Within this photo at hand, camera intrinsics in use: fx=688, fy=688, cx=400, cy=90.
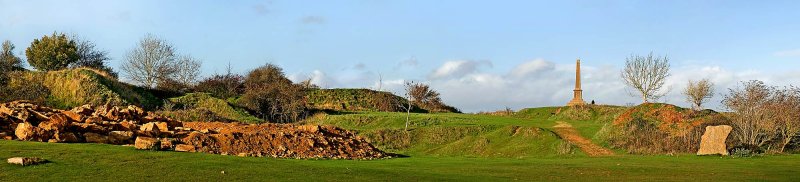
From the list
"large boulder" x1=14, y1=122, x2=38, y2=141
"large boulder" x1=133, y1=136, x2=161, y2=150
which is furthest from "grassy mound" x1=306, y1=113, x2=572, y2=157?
"large boulder" x1=14, y1=122, x2=38, y2=141

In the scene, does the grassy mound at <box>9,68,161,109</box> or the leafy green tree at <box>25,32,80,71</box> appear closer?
the grassy mound at <box>9,68,161,109</box>

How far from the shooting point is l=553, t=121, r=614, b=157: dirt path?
123ft

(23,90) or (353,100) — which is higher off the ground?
(353,100)

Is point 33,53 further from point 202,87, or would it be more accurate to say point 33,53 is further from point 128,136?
point 128,136

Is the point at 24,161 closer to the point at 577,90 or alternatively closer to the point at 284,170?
the point at 284,170

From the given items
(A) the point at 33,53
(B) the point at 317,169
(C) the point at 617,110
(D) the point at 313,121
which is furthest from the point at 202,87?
(B) the point at 317,169

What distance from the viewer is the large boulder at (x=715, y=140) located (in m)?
32.2

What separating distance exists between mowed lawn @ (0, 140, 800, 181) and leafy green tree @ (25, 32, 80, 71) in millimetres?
54400

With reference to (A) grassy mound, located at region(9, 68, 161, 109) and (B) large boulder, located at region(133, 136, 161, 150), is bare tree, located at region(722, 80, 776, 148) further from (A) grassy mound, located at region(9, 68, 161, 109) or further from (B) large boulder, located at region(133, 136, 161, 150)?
(A) grassy mound, located at region(9, 68, 161, 109)

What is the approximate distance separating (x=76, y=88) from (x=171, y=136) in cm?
2646

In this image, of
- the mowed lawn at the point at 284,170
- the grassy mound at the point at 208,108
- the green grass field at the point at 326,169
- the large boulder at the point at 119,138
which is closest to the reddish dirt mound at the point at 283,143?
the large boulder at the point at 119,138

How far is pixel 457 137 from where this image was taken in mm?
46500

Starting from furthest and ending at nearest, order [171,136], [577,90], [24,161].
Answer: [577,90] < [171,136] < [24,161]

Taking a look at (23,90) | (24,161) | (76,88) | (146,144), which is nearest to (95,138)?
(146,144)
